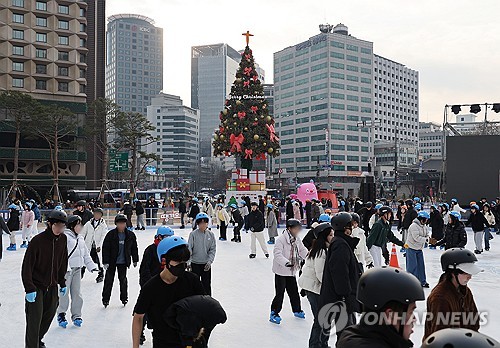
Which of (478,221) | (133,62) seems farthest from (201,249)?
(133,62)

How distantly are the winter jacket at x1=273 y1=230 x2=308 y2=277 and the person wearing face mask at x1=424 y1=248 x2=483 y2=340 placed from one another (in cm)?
359

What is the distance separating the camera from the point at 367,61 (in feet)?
346

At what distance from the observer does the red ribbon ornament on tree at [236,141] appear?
29.4m

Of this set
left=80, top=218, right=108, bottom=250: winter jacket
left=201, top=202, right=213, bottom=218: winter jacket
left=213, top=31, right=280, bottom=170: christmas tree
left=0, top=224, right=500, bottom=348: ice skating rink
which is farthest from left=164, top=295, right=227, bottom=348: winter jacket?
left=213, top=31, right=280, bottom=170: christmas tree

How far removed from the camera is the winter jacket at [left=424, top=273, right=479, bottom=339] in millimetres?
3570

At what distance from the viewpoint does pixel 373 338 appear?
2.07 metres

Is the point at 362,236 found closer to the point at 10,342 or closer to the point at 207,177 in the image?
the point at 10,342

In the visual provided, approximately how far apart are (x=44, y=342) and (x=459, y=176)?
26.7m

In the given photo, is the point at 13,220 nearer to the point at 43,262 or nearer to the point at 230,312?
the point at 230,312

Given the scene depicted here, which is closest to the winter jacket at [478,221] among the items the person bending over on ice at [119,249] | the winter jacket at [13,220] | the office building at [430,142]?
the person bending over on ice at [119,249]

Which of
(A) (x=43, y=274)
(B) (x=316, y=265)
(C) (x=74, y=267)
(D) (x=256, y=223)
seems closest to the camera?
(A) (x=43, y=274)

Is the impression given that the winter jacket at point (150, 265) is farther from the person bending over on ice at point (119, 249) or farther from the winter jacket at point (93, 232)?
the winter jacket at point (93, 232)

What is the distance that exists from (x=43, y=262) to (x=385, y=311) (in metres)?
4.21

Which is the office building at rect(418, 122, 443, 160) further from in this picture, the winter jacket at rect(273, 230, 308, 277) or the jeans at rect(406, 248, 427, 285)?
the winter jacket at rect(273, 230, 308, 277)
